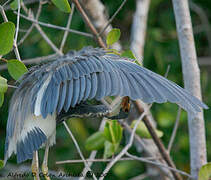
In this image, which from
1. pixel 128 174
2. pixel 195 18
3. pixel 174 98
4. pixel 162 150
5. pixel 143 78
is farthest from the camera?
pixel 195 18

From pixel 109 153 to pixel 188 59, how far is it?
1.89ft

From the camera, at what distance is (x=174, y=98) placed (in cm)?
140

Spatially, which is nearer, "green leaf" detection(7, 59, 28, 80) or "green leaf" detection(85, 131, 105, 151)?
"green leaf" detection(7, 59, 28, 80)

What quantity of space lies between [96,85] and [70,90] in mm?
96

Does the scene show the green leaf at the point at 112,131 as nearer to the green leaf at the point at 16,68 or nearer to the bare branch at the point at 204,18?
the green leaf at the point at 16,68

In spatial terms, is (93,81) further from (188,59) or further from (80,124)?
(80,124)

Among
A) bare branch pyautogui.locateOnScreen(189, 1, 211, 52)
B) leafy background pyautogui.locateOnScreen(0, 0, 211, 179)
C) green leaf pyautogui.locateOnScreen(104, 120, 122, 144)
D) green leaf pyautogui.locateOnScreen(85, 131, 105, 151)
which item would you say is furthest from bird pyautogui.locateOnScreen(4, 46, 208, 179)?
bare branch pyautogui.locateOnScreen(189, 1, 211, 52)

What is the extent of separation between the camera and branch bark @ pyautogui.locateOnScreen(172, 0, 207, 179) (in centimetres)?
195

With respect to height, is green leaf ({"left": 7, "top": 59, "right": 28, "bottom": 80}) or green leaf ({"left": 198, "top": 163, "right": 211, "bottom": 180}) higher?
green leaf ({"left": 7, "top": 59, "right": 28, "bottom": 80})

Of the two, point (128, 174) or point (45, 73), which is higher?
point (45, 73)

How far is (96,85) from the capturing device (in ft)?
4.72

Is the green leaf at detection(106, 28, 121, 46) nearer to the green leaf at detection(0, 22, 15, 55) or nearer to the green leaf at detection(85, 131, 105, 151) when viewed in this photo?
the green leaf at detection(0, 22, 15, 55)

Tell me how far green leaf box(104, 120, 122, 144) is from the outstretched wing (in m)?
0.36

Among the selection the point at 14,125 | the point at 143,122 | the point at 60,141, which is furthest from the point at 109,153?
the point at 60,141
